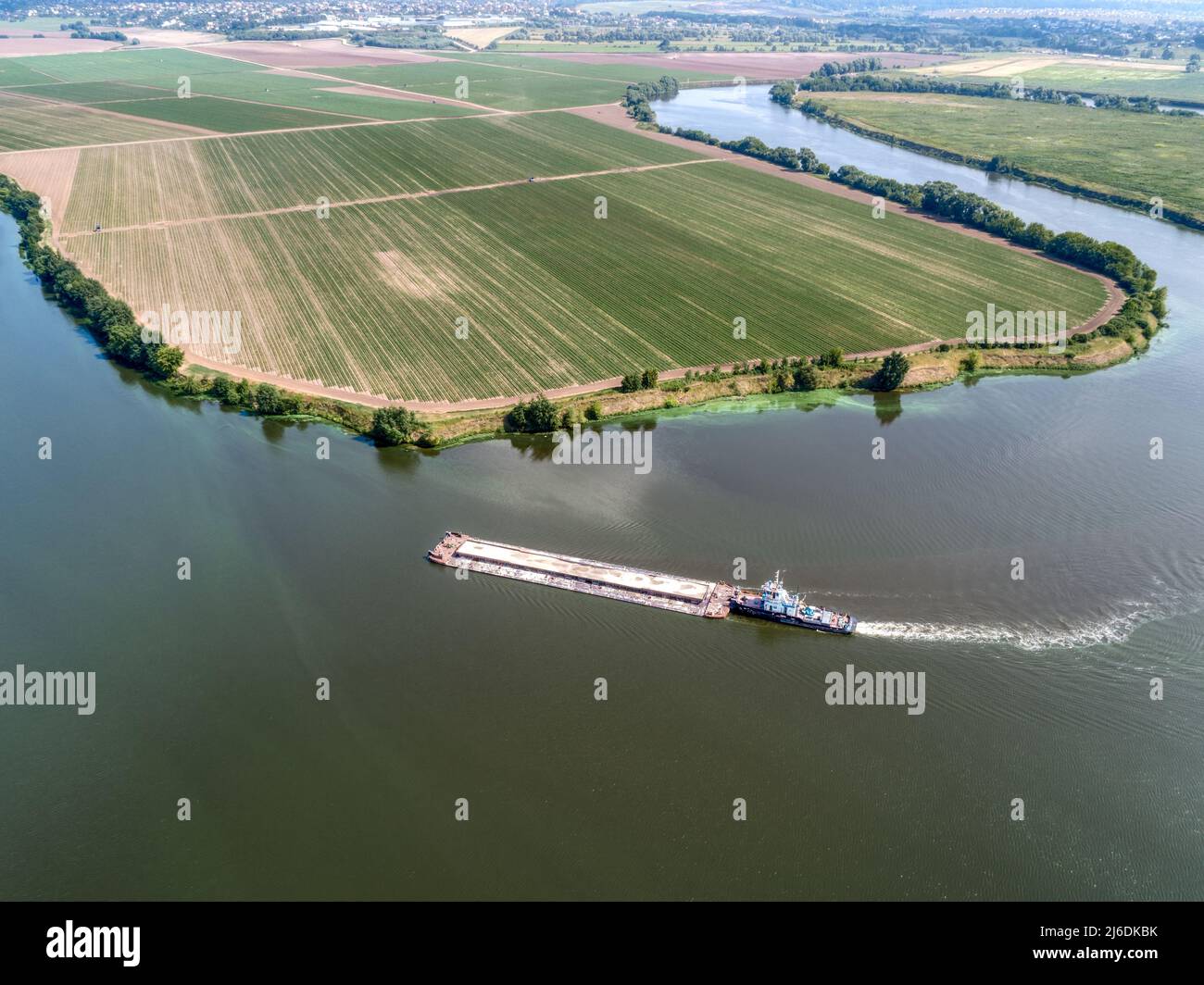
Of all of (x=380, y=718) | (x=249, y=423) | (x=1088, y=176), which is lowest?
(x=380, y=718)

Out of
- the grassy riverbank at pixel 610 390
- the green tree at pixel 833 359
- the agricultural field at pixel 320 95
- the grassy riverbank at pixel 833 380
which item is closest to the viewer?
the grassy riverbank at pixel 833 380

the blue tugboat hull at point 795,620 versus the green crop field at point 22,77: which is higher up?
the green crop field at point 22,77

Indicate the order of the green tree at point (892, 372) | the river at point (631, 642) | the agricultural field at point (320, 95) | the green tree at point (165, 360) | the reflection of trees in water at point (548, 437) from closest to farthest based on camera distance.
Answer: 1. the river at point (631, 642)
2. the reflection of trees in water at point (548, 437)
3. the green tree at point (892, 372)
4. the green tree at point (165, 360)
5. the agricultural field at point (320, 95)

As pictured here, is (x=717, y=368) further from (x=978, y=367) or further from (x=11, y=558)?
(x=11, y=558)

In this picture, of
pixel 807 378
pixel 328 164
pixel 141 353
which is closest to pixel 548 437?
pixel 807 378

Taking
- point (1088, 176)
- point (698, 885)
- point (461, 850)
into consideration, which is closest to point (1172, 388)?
point (698, 885)

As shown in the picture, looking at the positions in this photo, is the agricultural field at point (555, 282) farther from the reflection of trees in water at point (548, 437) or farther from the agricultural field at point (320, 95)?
the agricultural field at point (320, 95)

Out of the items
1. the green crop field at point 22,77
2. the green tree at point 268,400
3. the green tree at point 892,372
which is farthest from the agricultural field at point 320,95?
the green tree at point 892,372

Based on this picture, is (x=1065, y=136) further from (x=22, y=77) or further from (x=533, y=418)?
(x=22, y=77)
